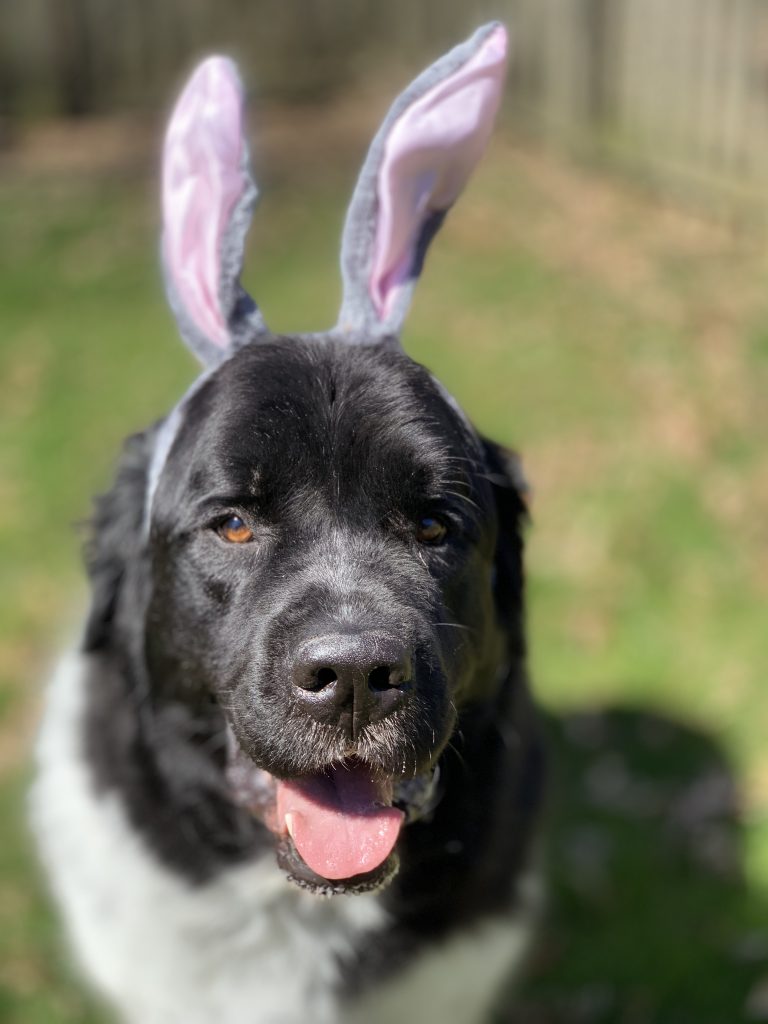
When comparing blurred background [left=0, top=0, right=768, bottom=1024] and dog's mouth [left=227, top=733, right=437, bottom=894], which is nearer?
dog's mouth [left=227, top=733, right=437, bottom=894]

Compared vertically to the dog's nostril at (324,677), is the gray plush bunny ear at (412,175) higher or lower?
higher

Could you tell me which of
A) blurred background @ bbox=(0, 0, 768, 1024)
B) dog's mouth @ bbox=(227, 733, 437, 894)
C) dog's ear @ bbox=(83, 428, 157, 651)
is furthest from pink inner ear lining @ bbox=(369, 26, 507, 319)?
blurred background @ bbox=(0, 0, 768, 1024)

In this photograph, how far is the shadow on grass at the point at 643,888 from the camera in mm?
3283

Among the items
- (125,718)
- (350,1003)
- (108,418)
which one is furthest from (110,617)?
(108,418)

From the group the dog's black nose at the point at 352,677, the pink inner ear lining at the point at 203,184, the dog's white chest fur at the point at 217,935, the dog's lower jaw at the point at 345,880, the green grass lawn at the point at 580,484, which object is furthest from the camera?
the green grass lawn at the point at 580,484

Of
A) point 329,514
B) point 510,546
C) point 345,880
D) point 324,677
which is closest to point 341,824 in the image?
point 345,880

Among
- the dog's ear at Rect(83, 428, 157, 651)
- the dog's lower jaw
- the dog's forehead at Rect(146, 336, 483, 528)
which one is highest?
the dog's forehead at Rect(146, 336, 483, 528)

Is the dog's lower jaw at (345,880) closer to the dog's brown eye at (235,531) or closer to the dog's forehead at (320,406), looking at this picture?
the dog's brown eye at (235,531)


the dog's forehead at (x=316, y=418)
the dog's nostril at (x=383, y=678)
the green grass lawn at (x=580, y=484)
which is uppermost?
the dog's forehead at (x=316, y=418)

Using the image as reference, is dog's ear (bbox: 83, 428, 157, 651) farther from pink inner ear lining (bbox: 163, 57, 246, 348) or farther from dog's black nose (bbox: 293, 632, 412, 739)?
dog's black nose (bbox: 293, 632, 412, 739)

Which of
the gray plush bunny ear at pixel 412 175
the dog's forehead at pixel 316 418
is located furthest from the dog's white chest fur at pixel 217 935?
the gray plush bunny ear at pixel 412 175

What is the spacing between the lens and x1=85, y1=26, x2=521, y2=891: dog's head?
76.6 inches

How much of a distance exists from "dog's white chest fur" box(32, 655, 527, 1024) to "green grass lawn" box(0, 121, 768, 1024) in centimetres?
56

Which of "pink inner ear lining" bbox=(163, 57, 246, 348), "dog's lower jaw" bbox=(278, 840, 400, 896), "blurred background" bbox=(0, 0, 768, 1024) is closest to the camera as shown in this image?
"dog's lower jaw" bbox=(278, 840, 400, 896)
